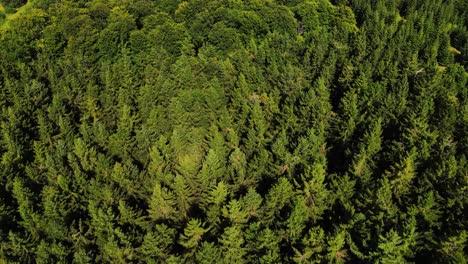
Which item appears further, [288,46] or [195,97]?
[288,46]

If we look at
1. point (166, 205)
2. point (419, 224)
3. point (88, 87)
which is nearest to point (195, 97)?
point (88, 87)

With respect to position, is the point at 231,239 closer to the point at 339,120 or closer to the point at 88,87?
the point at 339,120

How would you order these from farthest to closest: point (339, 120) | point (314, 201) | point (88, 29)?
point (88, 29), point (339, 120), point (314, 201)

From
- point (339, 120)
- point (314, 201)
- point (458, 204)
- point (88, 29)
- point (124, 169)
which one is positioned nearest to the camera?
point (458, 204)

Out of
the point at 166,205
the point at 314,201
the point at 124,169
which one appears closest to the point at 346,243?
the point at 314,201

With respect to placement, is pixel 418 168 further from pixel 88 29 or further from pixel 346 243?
pixel 88 29

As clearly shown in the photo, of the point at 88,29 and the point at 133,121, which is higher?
the point at 88,29
